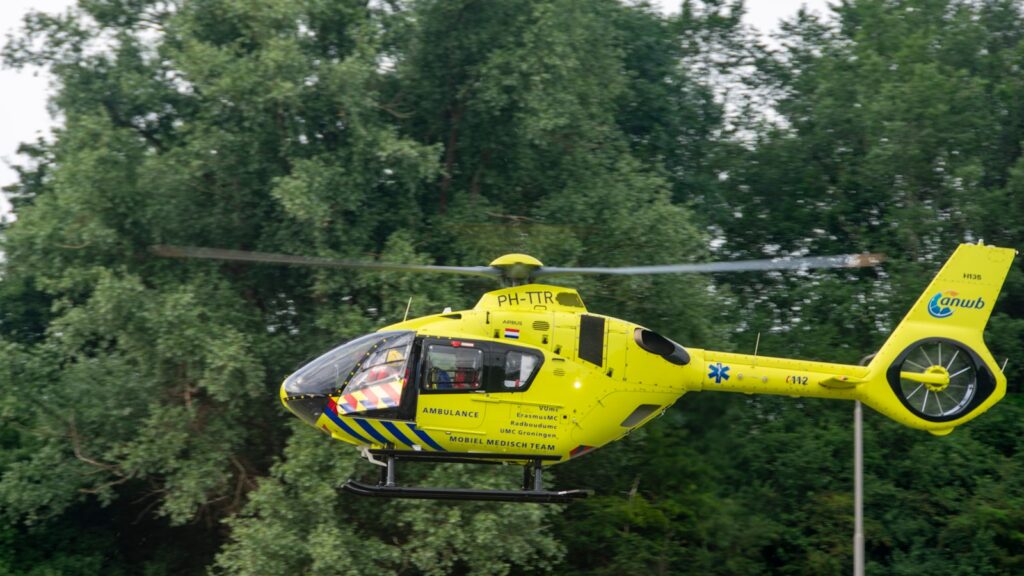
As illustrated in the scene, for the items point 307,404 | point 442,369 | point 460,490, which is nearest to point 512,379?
point 442,369

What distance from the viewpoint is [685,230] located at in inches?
1006

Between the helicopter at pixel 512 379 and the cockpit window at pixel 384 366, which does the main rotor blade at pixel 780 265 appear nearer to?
the helicopter at pixel 512 379

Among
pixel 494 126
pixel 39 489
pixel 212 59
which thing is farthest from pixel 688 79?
pixel 39 489

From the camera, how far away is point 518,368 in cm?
1518

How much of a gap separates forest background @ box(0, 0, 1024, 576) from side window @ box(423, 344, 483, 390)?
22.8ft

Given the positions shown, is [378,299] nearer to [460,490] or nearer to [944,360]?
[460,490]

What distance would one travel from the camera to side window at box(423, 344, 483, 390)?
49.3 ft

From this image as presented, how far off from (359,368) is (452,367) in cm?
101

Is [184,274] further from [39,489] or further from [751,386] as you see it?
[751,386]

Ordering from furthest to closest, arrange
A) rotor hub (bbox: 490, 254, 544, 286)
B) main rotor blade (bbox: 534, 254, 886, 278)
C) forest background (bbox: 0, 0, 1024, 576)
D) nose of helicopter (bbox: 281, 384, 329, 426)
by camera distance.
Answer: forest background (bbox: 0, 0, 1024, 576), nose of helicopter (bbox: 281, 384, 329, 426), rotor hub (bbox: 490, 254, 544, 286), main rotor blade (bbox: 534, 254, 886, 278)

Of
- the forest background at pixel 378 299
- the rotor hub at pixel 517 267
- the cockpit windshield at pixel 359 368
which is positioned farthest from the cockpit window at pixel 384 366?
the forest background at pixel 378 299

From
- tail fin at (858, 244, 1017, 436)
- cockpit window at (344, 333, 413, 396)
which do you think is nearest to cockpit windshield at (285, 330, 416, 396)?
cockpit window at (344, 333, 413, 396)

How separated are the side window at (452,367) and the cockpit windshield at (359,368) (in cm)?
26

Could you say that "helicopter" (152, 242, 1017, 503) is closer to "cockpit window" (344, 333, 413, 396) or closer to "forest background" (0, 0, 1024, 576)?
"cockpit window" (344, 333, 413, 396)
